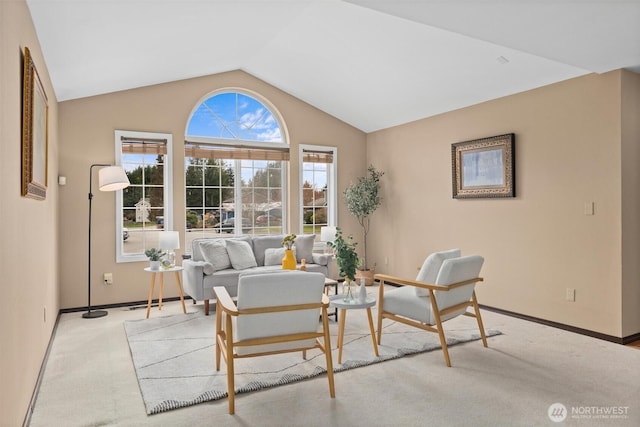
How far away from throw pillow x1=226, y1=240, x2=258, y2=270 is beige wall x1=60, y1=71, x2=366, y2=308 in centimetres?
95

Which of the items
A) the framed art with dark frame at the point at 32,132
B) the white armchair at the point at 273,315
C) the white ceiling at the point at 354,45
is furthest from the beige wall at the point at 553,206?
the framed art with dark frame at the point at 32,132

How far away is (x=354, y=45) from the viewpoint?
4.93 metres

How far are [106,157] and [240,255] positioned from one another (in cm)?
215

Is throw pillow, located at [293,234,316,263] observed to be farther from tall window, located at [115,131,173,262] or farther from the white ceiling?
the white ceiling

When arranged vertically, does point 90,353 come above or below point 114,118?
below

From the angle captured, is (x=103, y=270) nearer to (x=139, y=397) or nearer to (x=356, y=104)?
(x=139, y=397)

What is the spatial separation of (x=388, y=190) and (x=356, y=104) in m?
Result: 1.48

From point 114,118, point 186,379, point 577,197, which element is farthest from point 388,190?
point 186,379

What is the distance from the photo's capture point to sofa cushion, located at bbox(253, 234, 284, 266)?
19.3 feet

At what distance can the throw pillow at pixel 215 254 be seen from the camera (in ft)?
17.5

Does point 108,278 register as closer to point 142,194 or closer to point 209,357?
point 142,194

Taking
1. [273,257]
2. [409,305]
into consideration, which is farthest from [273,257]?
[409,305]

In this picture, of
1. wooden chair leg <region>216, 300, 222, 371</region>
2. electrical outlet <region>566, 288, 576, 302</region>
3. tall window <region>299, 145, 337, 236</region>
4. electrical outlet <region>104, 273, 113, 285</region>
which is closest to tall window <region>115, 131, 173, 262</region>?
electrical outlet <region>104, 273, 113, 285</region>

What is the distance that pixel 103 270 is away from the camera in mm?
5551
